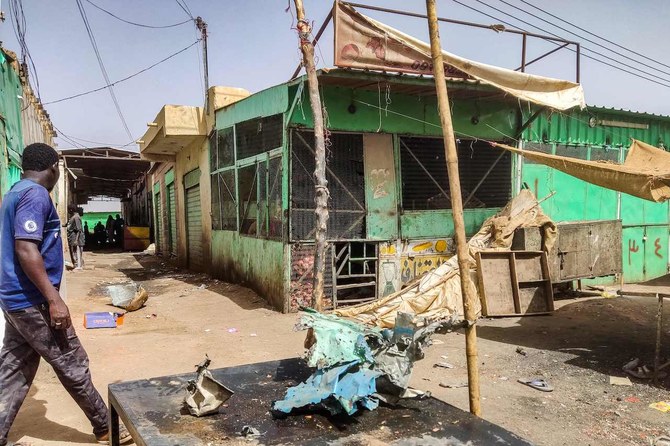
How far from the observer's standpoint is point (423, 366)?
17.7 ft

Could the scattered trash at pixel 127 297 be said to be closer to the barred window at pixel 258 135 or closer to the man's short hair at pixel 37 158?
the barred window at pixel 258 135

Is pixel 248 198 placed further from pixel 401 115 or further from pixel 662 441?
pixel 662 441

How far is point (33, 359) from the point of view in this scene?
122 inches

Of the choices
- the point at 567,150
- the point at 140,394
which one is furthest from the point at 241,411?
the point at 567,150

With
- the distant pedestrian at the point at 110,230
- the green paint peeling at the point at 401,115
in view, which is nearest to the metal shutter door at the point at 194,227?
the green paint peeling at the point at 401,115

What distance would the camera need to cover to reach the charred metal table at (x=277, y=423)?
2059mm

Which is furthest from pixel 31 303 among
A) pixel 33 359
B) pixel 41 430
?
pixel 41 430

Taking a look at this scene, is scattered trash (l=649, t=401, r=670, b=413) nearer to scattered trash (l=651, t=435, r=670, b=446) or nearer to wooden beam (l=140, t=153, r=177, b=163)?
scattered trash (l=651, t=435, r=670, b=446)

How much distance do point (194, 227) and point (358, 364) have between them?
11895mm

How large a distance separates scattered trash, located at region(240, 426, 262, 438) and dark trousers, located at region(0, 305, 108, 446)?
1.49 meters

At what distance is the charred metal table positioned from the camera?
206 centimetres

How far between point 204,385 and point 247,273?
7.19 meters

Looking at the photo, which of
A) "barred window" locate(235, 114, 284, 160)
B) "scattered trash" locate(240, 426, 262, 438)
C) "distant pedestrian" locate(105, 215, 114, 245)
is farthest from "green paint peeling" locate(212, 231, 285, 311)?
"distant pedestrian" locate(105, 215, 114, 245)

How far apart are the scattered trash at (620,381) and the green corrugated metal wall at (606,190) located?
5.49 m
